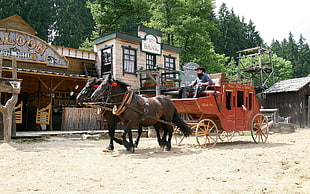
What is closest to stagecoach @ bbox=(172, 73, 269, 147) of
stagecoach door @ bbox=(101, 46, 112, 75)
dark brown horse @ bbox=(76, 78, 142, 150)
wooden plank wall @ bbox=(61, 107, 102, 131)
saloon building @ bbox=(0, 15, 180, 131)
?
dark brown horse @ bbox=(76, 78, 142, 150)

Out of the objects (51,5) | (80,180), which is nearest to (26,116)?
(80,180)

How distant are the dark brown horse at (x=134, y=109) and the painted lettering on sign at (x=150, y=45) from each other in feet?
35.2

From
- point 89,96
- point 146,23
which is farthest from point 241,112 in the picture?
point 146,23

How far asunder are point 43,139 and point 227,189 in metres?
9.58

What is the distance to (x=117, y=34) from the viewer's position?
17.6 metres

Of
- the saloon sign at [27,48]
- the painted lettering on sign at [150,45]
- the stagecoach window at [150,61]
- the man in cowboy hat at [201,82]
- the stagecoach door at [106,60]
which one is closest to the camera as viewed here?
the man in cowboy hat at [201,82]

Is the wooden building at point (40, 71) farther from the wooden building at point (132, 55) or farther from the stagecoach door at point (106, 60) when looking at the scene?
the wooden building at point (132, 55)

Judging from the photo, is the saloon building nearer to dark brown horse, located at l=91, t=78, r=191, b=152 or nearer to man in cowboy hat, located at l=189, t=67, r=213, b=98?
man in cowboy hat, located at l=189, t=67, r=213, b=98

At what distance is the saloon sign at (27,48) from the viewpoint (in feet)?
47.4

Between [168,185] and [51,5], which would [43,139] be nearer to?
[168,185]

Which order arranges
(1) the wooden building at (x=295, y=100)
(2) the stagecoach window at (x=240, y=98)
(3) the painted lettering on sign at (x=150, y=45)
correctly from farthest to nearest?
(1) the wooden building at (x=295, y=100)
(3) the painted lettering on sign at (x=150, y=45)
(2) the stagecoach window at (x=240, y=98)

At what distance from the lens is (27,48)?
587 inches

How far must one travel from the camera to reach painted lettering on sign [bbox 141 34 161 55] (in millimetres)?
19141

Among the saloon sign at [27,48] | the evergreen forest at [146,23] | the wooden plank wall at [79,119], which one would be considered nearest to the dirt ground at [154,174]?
the wooden plank wall at [79,119]
